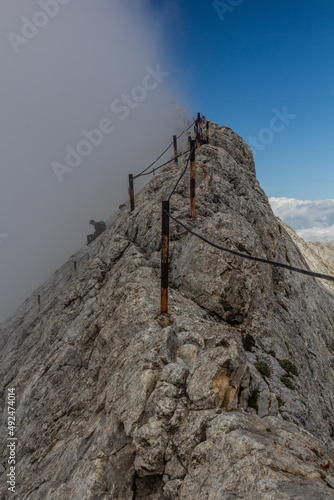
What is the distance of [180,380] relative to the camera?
21.9ft

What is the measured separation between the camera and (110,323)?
36.9 ft

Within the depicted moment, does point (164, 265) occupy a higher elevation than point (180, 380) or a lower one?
higher

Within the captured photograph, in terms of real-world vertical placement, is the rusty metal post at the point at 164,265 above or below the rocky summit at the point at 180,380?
above

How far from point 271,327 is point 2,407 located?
14.0 metres

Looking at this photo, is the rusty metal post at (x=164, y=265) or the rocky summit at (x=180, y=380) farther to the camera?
the rusty metal post at (x=164, y=265)

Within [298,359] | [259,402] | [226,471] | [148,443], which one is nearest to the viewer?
[226,471]

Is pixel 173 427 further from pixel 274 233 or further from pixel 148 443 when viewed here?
pixel 274 233

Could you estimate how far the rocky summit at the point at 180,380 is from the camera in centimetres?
520

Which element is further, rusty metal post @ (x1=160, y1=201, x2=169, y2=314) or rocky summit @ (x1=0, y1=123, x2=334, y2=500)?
rusty metal post @ (x1=160, y1=201, x2=169, y2=314)

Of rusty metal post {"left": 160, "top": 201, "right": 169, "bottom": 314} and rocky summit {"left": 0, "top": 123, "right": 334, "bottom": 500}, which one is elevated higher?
rusty metal post {"left": 160, "top": 201, "right": 169, "bottom": 314}

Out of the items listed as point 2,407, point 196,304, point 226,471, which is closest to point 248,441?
point 226,471

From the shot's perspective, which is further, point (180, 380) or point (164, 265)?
point (164, 265)

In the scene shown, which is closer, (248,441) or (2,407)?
(248,441)

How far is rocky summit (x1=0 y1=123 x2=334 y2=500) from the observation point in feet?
17.1
